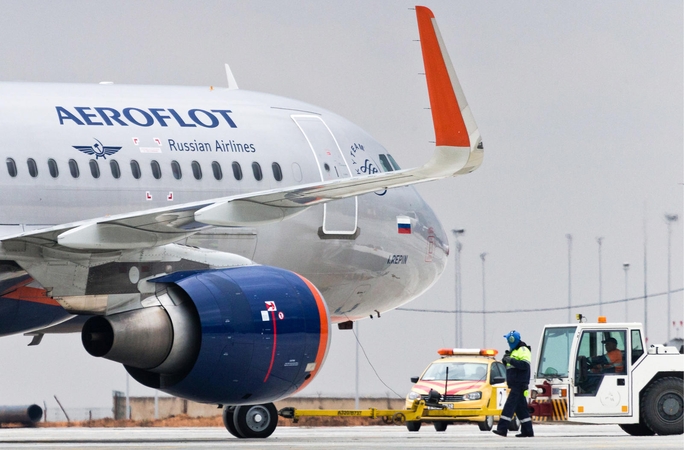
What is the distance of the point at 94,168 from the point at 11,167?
1125 mm

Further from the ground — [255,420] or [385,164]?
[385,164]

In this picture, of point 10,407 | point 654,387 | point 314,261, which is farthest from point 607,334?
point 10,407

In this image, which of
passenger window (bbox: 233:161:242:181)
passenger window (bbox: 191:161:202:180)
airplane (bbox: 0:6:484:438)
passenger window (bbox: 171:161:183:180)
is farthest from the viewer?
passenger window (bbox: 233:161:242:181)

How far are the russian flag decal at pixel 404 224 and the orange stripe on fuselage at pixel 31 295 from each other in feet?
18.8

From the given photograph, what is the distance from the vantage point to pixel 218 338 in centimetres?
1736

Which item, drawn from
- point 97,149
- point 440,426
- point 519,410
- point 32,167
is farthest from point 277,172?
point 440,426

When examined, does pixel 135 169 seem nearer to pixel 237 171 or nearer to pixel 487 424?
pixel 237 171

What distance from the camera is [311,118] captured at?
22.3 meters

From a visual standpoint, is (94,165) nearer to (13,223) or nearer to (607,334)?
(13,223)

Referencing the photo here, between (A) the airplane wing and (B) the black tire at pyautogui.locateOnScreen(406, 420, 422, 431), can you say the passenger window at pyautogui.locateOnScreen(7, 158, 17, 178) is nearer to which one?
(A) the airplane wing

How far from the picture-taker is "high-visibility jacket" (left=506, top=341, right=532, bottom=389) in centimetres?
2208

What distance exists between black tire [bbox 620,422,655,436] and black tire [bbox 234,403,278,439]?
227 inches

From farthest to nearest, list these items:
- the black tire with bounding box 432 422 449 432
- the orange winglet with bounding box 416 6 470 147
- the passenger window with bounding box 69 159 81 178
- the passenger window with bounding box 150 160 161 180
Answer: the black tire with bounding box 432 422 449 432
the passenger window with bounding box 150 160 161 180
the passenger window with bounding box 69 159 81 178
the orange winglet with bounding box 416 6 470 147

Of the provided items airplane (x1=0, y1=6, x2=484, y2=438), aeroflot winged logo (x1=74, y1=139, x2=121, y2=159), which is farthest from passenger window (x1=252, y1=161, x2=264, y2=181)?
aeroflot winged logo (x1=74, y1=139, x2=121, y2=159)
